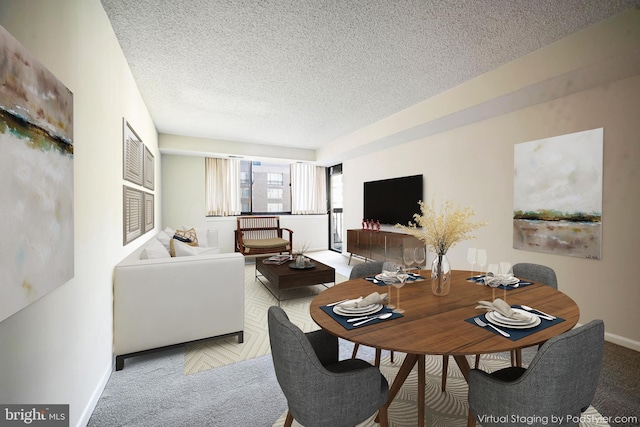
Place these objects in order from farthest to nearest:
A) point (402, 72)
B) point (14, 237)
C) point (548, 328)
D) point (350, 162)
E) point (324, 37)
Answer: point (350, 162), point (402, 72), point (324, 37), point (548, 328), point (14, 237)

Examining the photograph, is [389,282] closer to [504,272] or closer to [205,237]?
[504,272]

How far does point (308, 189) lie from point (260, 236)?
6.13 ft

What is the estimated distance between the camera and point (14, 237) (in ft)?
2.93

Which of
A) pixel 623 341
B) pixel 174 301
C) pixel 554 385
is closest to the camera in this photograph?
pixel 554 385

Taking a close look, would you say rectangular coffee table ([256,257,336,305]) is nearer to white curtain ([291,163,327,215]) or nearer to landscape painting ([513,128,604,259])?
landscape painting ([513,128,604,259])

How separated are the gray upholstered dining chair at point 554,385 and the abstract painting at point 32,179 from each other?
68.5 inches

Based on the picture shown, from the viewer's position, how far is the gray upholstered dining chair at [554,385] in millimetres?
985

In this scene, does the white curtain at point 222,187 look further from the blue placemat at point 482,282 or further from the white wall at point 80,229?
the blue placemat at point 482,282

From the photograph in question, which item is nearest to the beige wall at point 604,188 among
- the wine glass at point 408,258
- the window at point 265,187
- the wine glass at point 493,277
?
the wine glass at point 493,277

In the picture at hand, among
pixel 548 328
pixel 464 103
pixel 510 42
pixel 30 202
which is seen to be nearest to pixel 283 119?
pixel 464 103

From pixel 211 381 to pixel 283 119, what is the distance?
12.3 ft

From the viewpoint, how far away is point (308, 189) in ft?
24.9

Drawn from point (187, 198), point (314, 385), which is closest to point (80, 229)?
point (314, 385)

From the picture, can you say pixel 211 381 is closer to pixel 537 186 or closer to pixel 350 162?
pixel 537 186
